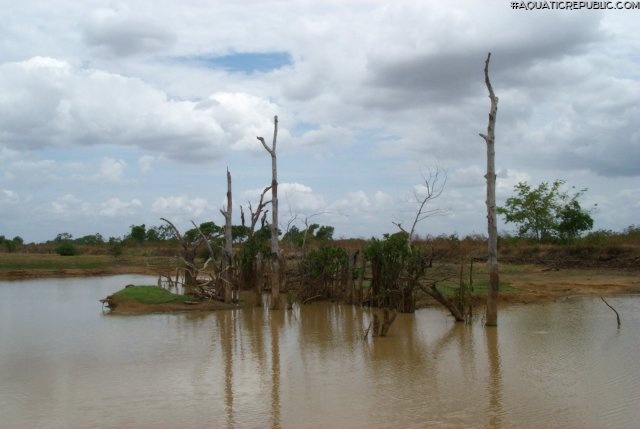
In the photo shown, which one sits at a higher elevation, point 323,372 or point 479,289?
point 479,289

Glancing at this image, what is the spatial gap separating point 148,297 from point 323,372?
32.0 ft

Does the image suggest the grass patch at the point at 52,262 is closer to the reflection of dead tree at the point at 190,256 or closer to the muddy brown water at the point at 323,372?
the reflection of dead tree at the point at 190,256

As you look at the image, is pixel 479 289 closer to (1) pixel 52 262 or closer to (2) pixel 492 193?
(2) pixel 492 193

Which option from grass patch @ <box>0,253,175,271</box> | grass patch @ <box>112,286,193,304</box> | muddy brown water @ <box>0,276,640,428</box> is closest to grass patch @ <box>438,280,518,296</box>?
muddy brown water @ <box>0,276,640,428</box>

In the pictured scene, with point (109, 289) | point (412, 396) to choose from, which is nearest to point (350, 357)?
point (412, 396)

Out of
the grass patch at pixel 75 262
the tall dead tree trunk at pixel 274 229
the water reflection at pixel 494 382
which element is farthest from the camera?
the grass patch at pixel 75 262

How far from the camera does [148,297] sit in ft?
59.8

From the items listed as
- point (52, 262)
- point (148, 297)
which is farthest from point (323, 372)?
point (52, 262)

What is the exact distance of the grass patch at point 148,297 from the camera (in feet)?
59.2

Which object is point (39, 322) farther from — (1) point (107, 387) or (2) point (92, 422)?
(2) point (92, 422)

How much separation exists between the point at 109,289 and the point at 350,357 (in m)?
18.1

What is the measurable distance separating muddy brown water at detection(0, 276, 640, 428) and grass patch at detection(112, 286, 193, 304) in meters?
1.96

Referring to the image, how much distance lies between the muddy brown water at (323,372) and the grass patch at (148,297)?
196 centimetres

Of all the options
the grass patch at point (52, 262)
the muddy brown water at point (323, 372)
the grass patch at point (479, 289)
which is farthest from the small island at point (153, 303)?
the grass patch at point (52, 262)
